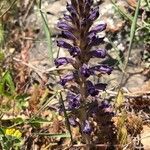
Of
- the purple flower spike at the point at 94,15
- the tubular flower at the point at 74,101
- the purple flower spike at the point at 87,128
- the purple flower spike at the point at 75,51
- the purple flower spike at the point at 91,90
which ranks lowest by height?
the purple flower spike at the point at 87,128

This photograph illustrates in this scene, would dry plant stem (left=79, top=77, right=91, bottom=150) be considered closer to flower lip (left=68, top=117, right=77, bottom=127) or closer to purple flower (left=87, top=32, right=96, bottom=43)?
flower lip (left=68, top=117, right=77, bottom=127)

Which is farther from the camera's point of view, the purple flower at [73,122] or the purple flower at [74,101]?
the purple flower at [73,122]

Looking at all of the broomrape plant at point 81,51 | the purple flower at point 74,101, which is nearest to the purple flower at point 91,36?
the broomrape plant at point 81,51

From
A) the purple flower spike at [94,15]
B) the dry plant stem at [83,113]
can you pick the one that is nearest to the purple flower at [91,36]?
the purple flower spike at [94,15]

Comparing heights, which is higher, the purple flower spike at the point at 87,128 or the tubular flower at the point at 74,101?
the tubular flower at the point at 74,101

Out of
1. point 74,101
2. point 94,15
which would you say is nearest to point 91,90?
point 74,101

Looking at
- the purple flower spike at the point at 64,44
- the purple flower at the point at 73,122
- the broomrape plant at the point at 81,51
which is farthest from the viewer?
the purple flower at the point at 73,122

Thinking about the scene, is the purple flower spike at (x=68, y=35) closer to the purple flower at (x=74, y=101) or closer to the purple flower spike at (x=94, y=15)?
the purple flower spike at (x=94, y=15)

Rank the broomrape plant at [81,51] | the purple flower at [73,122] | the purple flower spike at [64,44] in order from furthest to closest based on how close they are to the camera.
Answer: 1. the purple flower at [73,122]
2. the purple flower spike at [64,44]
3. the broomrape plant at [81,51]

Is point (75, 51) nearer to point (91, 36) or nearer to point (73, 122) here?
point (91, 36)
